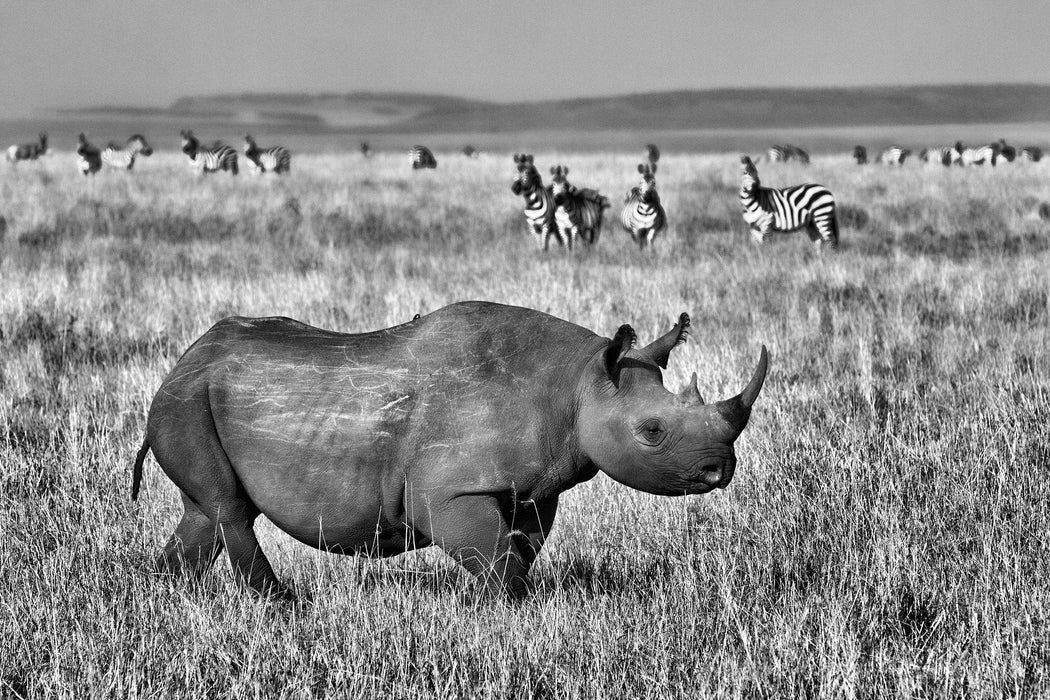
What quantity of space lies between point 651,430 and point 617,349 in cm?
29

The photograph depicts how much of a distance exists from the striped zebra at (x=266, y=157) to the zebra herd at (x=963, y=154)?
24664 mm

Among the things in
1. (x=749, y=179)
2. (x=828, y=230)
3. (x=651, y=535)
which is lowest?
(x=651, y=535)

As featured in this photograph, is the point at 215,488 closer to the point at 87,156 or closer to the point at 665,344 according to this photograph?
the point at 665,344

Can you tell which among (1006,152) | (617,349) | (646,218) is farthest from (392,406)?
(1006,152)

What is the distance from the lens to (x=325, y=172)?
31.8 metres

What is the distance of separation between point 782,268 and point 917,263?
6.03 ft

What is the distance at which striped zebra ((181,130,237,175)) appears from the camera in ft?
121

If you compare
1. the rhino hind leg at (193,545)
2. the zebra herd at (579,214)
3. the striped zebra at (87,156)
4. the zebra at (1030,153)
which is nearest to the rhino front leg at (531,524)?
the rhino hind leg at (193,545)

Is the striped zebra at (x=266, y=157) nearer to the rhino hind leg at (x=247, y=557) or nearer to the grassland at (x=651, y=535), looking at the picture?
the grassland at (x=651, y=535)

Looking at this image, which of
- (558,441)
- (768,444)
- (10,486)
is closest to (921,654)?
(558,441)

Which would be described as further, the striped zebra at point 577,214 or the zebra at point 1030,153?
the zebra at point 1030,153

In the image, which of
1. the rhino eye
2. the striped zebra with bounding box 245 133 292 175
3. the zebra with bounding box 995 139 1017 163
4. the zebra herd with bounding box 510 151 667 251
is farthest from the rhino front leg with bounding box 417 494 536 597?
the zebra with bounding box 995 139 1017 163

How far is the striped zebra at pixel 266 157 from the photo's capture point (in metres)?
36.3

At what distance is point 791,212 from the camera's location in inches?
770
